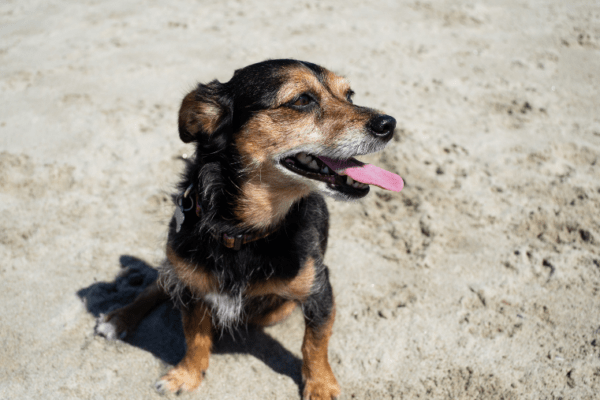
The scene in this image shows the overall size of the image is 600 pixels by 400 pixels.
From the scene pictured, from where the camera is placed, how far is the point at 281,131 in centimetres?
264

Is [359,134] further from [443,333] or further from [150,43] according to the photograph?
[150,43]

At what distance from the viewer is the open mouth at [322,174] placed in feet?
8.52

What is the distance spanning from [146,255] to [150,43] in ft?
14.1

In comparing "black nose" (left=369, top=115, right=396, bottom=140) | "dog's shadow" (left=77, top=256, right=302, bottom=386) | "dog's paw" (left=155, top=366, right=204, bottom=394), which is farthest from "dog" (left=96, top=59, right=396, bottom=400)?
"dog's paw" (left=155, top=366, right=204, bottom=394)

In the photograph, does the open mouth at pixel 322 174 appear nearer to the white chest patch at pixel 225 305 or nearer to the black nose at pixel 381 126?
the black nose at pixel 381 126

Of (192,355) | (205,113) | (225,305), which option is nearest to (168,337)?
(192,355)

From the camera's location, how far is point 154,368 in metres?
3.19

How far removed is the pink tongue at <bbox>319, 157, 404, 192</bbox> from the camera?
2.71 metres

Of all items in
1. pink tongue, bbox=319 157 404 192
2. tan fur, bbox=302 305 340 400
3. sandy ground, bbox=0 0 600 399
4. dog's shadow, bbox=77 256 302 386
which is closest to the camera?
pink tongue, bbox=319 157 404 192

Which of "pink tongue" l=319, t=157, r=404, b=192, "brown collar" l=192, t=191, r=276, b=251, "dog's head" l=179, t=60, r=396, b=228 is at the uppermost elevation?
"dog's head" l=179, t=60, r=396, b=228

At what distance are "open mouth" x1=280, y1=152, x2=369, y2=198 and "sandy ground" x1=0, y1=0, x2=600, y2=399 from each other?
1.33m

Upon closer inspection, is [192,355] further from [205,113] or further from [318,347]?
[205,113]

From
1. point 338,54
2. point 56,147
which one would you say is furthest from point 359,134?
point 338,54

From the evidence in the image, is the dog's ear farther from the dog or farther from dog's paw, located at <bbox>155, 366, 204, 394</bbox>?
dog's paw, located at <bbox>155, 366, 204, 394</bbox>
